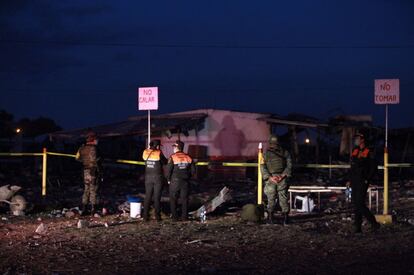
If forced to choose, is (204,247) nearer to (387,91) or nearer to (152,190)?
(152,190)

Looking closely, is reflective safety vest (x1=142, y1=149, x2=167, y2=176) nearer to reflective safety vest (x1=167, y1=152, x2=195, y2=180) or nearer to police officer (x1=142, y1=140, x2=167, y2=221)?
police officer (x1=142, y1=140, x2=167, y2=221)

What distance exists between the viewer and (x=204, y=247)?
10.3 metres

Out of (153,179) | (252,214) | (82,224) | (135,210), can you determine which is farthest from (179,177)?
(82,224)

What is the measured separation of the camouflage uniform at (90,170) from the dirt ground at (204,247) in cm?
88

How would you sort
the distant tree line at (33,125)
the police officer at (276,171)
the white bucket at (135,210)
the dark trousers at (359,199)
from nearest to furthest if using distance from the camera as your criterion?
the dark trousers at (359,199) → the police officer at (276,171) → the white bucket at (135,210) → the distant tree line at (33,125)

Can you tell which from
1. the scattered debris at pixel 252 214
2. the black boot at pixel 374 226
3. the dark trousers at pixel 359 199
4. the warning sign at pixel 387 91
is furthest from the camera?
the warning sign at pixel 387 91

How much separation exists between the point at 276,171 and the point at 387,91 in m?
3.20

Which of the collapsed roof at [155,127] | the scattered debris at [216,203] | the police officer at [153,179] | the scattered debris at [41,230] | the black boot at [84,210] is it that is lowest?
the scattered debris at [41,230]

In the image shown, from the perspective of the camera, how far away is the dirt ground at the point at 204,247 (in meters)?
8.52

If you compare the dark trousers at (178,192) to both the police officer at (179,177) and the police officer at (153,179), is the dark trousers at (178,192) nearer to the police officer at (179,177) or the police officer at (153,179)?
the police officer at (179,177)

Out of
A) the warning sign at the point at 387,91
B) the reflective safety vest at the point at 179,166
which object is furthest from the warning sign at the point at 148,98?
the warning sign at the point at 387,91

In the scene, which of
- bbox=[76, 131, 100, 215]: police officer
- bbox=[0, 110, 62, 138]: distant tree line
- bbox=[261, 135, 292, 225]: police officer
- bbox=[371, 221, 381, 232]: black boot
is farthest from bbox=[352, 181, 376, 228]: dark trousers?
bbox=[0, 110, 62, 138]: distant tree line

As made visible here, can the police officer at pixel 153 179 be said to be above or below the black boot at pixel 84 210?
above

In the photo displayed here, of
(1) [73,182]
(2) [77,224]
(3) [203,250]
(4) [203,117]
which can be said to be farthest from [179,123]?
(3) [203,250]
